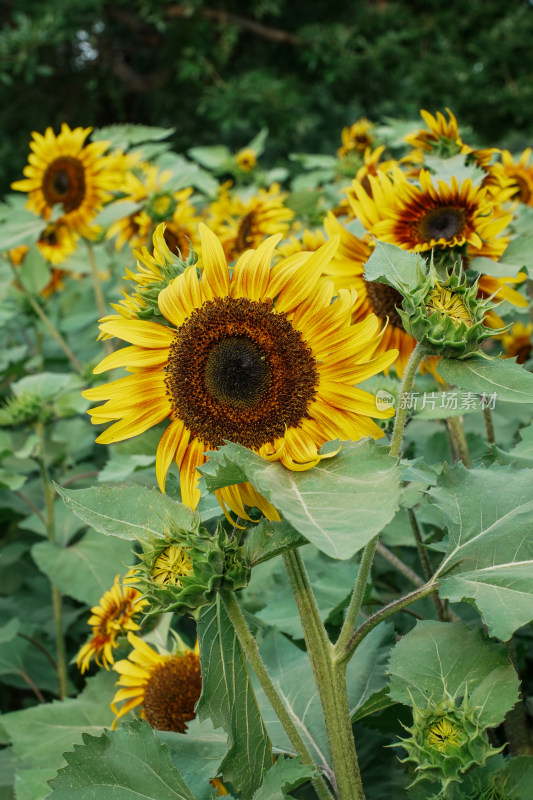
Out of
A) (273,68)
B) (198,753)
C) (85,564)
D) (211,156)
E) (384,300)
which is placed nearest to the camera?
(198,753)

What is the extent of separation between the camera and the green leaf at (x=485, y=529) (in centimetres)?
61

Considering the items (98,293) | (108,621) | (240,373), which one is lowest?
(108,621)

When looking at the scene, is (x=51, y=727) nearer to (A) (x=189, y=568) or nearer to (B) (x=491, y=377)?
(A) (x=189, y=568)

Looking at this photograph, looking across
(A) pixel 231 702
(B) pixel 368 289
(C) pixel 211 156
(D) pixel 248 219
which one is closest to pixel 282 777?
(A) pixel 231 702

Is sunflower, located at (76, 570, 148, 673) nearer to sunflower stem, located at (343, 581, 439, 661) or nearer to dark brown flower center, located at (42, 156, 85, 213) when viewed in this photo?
sunflower stem, located at (343, 581, 439, 661)

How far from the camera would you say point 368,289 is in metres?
1.04

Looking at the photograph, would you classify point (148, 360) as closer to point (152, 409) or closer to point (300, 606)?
point (152, 409)

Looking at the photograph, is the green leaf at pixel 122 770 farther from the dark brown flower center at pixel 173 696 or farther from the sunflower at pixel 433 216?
the sunflower at pixel 433 216

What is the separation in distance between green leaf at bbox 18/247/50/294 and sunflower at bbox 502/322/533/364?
113cm

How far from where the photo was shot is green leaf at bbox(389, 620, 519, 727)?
1.98ft

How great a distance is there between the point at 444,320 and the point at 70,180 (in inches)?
55.6

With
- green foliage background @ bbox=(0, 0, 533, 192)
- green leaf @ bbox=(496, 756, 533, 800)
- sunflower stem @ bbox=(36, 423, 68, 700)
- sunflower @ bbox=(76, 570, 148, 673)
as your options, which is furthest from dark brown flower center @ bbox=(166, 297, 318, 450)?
green foliage background @ bbox=(0, 0, 533, 192)

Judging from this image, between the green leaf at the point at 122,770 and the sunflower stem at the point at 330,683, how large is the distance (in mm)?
128

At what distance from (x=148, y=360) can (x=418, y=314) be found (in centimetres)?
24
